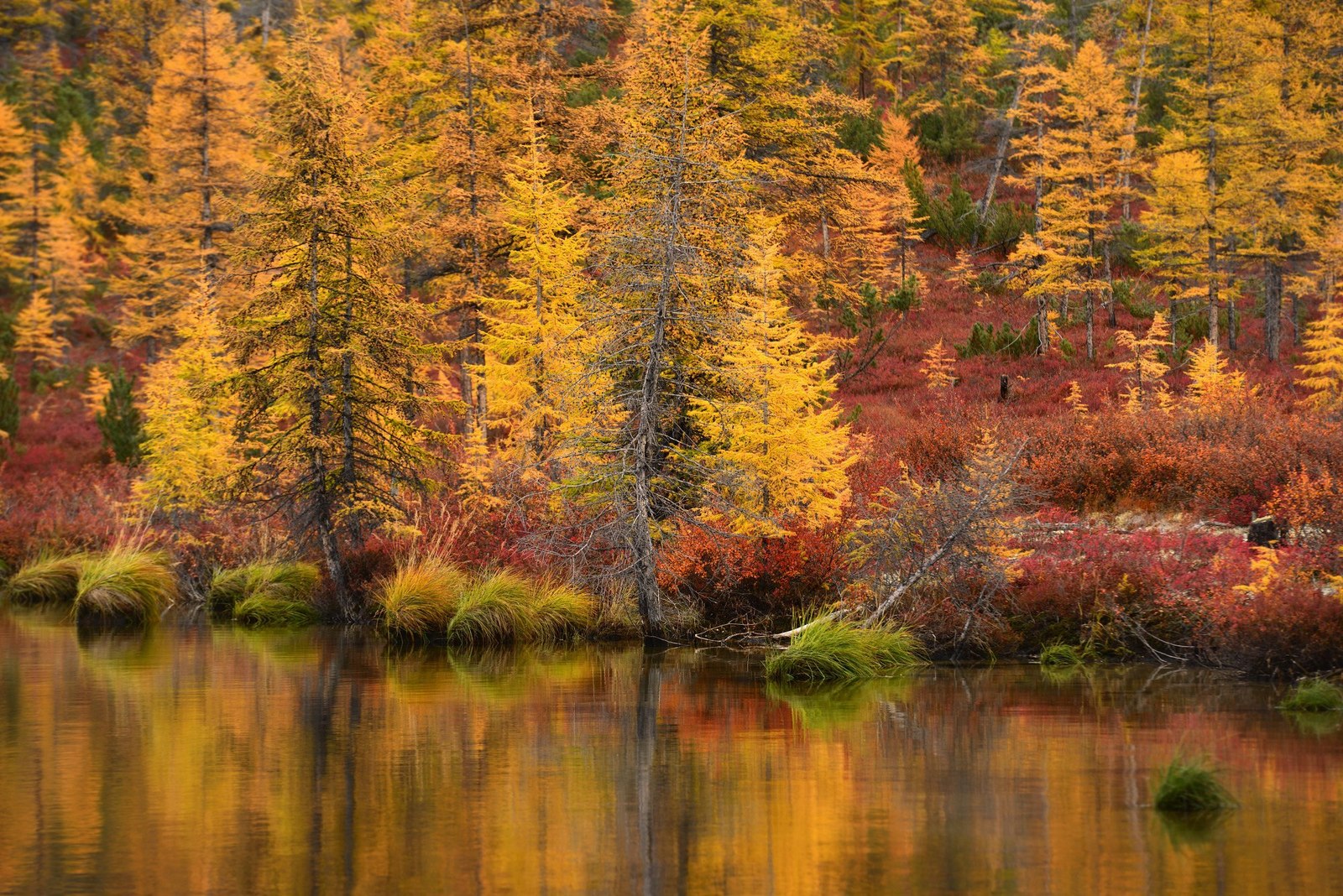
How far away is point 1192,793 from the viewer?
31.7ft

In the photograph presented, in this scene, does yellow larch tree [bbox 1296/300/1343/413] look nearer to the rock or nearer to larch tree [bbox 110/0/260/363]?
the rock

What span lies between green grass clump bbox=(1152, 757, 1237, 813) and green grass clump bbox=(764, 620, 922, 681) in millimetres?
7314

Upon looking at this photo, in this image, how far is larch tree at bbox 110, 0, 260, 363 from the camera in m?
43.9

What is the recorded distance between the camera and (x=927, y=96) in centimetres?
6506

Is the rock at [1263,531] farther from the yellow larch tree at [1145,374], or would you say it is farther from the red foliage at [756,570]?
the yellow larch tree at [1145,374]

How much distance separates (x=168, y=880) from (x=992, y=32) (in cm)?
6743

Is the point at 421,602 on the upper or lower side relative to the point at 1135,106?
lower

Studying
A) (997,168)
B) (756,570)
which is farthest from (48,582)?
(997,168)

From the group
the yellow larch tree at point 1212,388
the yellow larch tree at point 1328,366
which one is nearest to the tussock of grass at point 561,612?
the yellow larch tree at point 1212,388

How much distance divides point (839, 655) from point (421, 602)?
740 centimetres

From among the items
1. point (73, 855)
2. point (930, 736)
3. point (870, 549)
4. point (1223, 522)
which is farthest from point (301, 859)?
point (1223, 522)

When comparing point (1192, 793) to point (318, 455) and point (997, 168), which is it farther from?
point (997, 168)

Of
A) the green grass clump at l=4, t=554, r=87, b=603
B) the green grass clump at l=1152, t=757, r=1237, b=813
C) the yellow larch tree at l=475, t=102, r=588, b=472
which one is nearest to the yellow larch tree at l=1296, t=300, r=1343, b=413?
the yellow larch tree at l=475, t=102, r=588, b=472

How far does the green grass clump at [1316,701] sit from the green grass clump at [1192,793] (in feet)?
15.3
